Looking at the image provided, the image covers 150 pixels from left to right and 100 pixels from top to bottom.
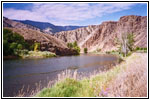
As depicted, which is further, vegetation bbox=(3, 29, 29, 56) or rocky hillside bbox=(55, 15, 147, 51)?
rocky hillside bbox=(55, 15, 147, 51)

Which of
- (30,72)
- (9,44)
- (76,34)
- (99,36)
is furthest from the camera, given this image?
(76,34)

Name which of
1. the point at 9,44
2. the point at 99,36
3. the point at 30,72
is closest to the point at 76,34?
the point at 99,36

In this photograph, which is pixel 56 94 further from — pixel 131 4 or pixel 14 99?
pixel 131 4

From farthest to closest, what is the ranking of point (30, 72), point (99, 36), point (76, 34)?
point (76, 34), point (99, 36), point (30, 72)

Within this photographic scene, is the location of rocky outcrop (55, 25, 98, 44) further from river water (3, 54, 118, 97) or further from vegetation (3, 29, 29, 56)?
river water (3, 54, 118, 97)

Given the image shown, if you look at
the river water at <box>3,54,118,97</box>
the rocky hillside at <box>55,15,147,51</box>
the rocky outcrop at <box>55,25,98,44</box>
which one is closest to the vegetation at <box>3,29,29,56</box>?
the river water at <box>3,54,118,97</box>

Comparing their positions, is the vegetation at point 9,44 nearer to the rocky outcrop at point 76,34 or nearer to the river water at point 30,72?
the river water at point 30,72

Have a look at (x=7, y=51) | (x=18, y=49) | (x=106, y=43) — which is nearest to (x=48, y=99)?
(x=7, y=51)

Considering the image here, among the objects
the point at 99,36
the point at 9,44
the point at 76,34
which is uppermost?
the point at 76,34

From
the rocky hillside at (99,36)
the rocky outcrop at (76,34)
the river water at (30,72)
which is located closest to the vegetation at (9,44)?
the river water at (30,72)

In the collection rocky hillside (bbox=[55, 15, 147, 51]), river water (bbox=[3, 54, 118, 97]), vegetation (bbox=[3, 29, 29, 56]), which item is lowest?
river water (bbox=[3, 54, 118, 97])

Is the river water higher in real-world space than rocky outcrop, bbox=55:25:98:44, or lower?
lower

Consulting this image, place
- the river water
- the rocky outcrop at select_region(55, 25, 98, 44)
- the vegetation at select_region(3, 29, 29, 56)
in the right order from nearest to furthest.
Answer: the river water, the vegetation at select_region(3, 29, 29, 56), the rocky outcrop at select_region(55, 25, 98, 44)

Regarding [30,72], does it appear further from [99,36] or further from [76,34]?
[76,34]
